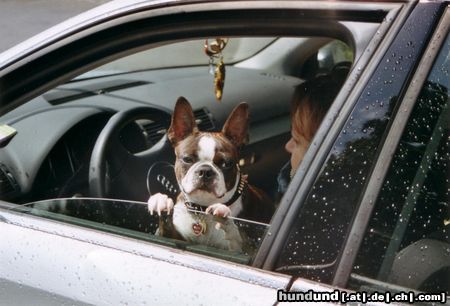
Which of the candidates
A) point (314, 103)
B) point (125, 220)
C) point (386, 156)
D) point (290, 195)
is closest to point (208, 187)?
point (125, 220)

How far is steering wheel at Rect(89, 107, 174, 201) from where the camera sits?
241cm

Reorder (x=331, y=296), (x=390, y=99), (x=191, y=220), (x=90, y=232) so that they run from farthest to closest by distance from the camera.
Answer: (x=191, y=220), (x=90, y=232), (x=390, y=99), (x=331, y=296)

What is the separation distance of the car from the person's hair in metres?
0.26

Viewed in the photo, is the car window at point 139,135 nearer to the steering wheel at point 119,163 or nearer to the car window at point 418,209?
the steering wheel at point 119,163

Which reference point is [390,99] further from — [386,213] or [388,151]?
[386,213]

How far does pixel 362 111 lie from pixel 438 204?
0.24 m

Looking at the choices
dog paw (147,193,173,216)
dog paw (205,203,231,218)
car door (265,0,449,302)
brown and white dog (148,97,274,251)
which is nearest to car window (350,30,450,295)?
car door (265,0,449,302)

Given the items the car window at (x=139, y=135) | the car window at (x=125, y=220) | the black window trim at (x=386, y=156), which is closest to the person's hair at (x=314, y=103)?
the car window at (x=139, y=135)

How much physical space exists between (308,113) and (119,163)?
716mm

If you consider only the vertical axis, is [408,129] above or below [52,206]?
above

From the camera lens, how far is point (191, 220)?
1.92m

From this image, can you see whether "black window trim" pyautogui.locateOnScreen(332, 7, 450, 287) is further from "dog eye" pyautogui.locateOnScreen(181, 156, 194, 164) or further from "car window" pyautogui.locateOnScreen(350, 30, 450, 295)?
"dog eye" pyautogui.locateOnScreen(181, 156, 194, 164)

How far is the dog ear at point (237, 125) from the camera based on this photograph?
2219 millimetres

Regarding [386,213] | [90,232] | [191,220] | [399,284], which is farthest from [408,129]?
[90,232]
